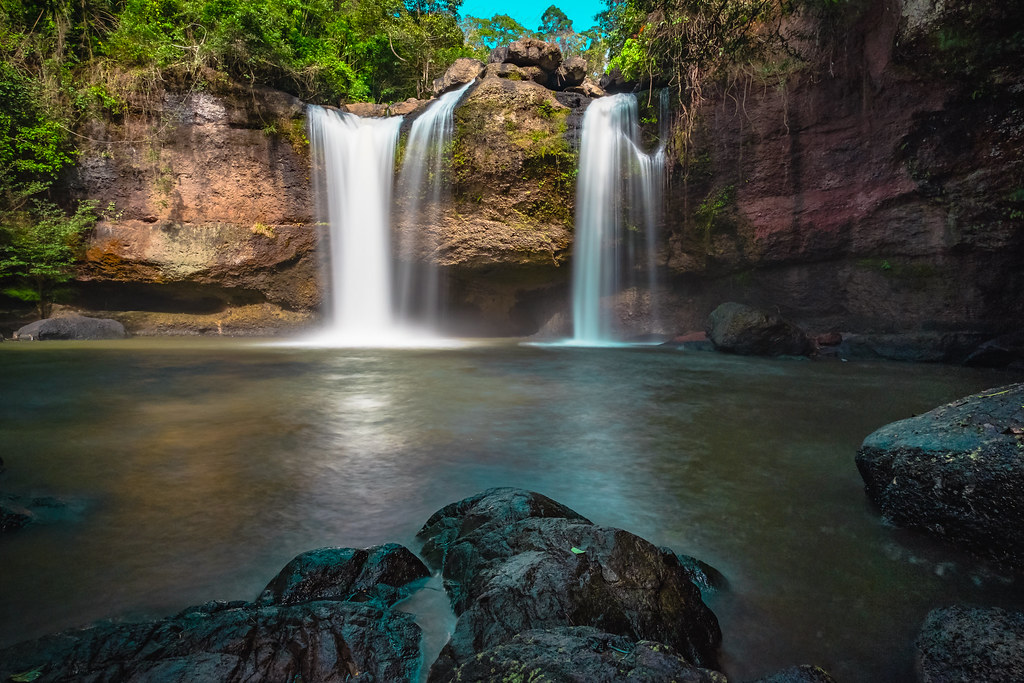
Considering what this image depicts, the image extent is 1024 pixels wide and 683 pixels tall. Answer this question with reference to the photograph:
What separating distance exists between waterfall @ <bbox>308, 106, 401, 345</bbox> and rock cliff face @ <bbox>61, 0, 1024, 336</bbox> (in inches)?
22.8

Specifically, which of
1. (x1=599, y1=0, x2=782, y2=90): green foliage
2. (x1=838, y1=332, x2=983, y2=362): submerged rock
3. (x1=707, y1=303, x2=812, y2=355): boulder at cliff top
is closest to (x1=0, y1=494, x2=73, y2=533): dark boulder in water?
(x1=707, y1=303, x2=812, y2=355): boulder at cliff top

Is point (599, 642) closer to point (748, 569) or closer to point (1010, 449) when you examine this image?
point (748, 569)

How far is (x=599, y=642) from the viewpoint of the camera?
143 centimetres

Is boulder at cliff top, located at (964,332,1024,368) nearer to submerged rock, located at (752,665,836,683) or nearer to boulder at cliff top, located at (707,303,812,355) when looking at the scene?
boulder at cliff top, located at (707,303,812,355)

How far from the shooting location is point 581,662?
1298 millimetres

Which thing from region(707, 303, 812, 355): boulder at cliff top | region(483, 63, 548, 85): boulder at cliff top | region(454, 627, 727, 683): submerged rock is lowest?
region(454, 627, 727, 683): submerged rock

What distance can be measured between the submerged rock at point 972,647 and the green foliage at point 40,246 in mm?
16171

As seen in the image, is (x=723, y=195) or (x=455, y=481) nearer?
(x=455, y=481)

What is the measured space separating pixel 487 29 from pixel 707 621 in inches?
1381

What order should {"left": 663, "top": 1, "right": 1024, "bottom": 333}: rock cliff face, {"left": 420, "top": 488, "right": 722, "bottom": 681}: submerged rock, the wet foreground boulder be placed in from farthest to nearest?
1. {"left": 663, "top": 1, "right": 1024, "bottom": 333}: rock cliff face
2. {"left": 420, "top": 488, "right": 722, "bottom": 681}: submerged rock
3. the wet foreground boulder

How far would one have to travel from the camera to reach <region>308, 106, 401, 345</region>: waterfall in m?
13.2

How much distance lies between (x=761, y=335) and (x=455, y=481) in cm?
850

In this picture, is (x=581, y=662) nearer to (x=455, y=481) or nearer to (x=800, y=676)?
(x=800, y=676)

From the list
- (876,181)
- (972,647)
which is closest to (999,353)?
(876,181)
